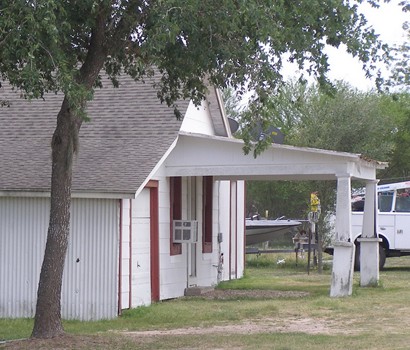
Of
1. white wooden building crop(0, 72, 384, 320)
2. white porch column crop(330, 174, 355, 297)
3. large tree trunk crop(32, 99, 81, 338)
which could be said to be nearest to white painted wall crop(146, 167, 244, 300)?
white wooden building crop(0, 72, 384, 320)

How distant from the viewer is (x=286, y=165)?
712 inches

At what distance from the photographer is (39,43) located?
1096 centimetres

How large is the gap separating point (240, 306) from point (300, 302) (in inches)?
48.4

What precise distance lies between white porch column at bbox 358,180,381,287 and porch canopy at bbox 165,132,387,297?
2.18 metres

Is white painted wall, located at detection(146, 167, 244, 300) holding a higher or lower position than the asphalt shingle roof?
lower

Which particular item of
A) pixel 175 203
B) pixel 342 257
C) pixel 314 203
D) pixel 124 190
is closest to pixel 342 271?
pixel 342 257

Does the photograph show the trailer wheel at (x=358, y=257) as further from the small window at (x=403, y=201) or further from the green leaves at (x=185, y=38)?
the green leaves at (x=185, y=38)

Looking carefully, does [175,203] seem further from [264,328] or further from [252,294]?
[264,328]

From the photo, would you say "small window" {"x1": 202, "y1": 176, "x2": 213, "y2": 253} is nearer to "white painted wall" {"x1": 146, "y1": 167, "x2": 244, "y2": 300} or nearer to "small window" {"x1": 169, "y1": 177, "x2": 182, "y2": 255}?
"white painted wall" {"x1": 146, "y1": 167, "x2": 244, "y2": 300}

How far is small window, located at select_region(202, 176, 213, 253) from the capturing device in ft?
71.3

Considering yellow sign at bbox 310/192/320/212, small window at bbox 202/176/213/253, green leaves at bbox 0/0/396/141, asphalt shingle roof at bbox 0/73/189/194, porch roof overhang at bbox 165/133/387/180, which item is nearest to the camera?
green leaves at bbox 0/0/396/141

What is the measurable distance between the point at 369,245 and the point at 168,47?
9814 millimetres

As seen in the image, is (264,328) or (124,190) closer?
(264,328)

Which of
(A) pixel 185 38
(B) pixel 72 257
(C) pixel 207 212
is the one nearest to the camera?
(A) pixel 185 38
